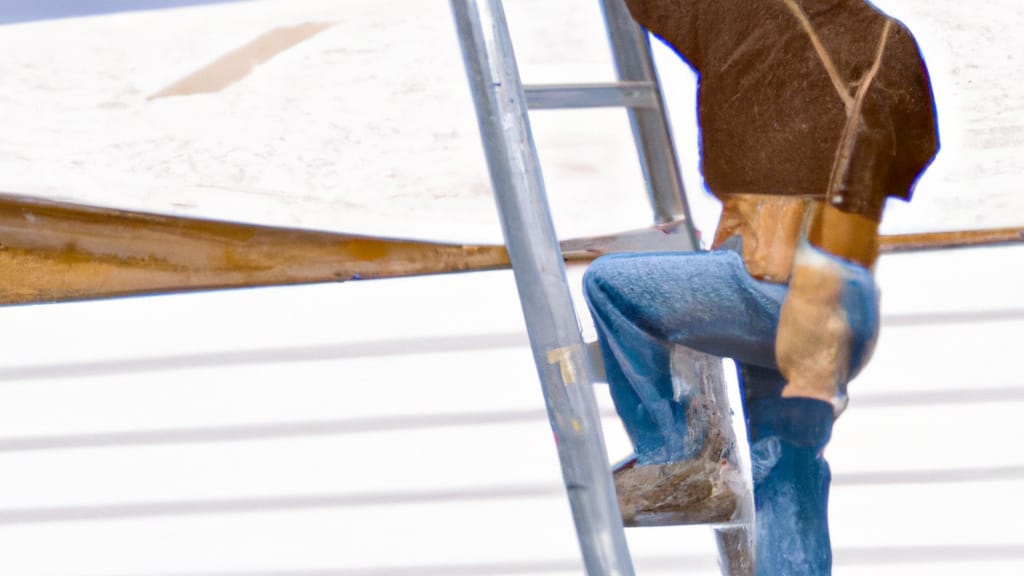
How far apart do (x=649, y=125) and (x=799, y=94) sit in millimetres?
193

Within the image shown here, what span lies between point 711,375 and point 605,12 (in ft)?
1.31

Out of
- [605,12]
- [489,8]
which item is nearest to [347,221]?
[605,12]

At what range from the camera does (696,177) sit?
3.66 feet

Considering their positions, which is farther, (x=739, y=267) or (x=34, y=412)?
(x=34, y=412)

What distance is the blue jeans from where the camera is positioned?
38.4 inches

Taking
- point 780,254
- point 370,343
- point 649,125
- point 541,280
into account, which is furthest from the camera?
point 370,343

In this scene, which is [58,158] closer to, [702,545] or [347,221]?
[347,221]

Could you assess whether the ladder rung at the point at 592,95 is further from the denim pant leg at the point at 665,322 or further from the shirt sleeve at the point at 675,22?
the denim pant leg at the point at 665,322

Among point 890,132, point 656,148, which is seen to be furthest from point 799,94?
point 656,148

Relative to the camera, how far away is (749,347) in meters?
0.99

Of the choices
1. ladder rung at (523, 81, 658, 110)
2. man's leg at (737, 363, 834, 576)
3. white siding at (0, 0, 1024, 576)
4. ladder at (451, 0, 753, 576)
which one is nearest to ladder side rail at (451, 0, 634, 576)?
ladder at (451, 0, 753, 576)

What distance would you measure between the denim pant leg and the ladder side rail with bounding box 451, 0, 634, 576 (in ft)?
0.55

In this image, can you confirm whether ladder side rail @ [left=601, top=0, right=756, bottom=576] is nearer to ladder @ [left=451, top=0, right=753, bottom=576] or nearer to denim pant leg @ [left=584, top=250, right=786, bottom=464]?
denim pant leg @ [left=584, top=250, right=786, bottom=464]

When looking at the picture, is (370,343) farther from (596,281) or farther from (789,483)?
(789,483)
